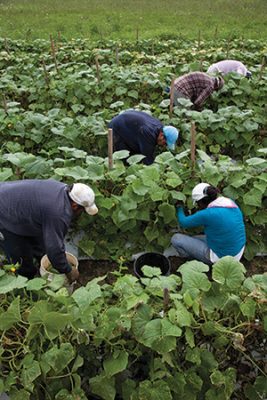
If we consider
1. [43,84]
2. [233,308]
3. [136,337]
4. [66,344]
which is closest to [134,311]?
[136,337]

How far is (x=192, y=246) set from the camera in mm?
4344

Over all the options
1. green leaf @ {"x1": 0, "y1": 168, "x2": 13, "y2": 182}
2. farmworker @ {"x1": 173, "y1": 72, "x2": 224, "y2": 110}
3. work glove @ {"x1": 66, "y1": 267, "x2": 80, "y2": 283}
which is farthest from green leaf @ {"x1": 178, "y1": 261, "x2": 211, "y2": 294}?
farmworker @ {"x1": 173, "y1": 72, "x2": 224, "y2": 110}

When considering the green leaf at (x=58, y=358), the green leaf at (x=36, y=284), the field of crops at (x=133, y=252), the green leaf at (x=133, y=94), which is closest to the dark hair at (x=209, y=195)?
the field of crops at (x=133, y=252)

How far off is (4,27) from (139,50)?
717 centimetres

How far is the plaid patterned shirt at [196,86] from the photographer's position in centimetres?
625

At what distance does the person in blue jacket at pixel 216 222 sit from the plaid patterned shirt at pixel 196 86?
266 centimetres

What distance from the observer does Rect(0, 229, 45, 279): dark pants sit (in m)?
3.84

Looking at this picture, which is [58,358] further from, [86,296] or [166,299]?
[166,299]

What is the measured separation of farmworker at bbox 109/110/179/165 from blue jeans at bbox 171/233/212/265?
1.17 m

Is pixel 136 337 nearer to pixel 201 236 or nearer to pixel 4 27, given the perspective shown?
pixel 201 236

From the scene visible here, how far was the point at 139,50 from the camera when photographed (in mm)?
10719

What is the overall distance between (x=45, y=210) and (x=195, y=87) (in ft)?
12.3

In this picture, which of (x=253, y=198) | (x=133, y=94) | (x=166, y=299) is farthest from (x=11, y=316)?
(x=133, y=94)

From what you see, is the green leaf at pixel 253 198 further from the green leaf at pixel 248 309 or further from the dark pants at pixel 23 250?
the dark pants at pixel 23 250
